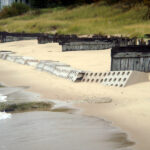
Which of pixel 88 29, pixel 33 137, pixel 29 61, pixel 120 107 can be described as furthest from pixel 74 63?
pixel 88 29

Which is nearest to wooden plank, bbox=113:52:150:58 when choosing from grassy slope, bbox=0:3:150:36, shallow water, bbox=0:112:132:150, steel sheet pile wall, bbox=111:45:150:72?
steel sheet pile wall, bbox=111:45:150:72

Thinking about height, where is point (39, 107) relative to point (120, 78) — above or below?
below

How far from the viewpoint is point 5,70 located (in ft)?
57.7

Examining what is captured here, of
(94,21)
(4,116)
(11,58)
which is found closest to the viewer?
(4,116)

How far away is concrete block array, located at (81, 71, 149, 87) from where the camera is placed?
11.1 metres

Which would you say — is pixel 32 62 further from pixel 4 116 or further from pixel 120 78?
pixel 4 116

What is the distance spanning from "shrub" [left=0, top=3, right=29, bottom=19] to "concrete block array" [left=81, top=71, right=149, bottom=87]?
171 feet

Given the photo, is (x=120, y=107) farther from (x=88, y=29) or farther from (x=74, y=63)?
(x=88, y=29)

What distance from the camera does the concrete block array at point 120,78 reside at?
11.1 metres

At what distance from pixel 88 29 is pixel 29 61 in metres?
14.9

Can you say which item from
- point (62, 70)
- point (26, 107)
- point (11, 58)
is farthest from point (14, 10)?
point (26, 107)

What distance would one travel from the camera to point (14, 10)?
63.4 metres

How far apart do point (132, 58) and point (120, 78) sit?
3.91ft

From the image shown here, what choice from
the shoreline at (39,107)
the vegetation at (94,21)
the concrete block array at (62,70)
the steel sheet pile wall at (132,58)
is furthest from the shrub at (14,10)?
the shoreline at (39,107)
